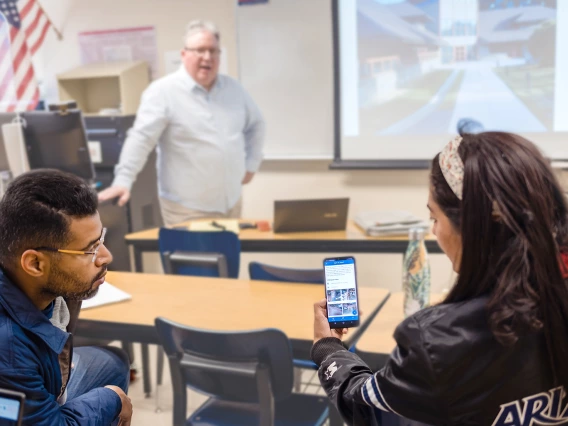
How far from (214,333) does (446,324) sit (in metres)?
0.88

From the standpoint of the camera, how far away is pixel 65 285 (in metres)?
1.14

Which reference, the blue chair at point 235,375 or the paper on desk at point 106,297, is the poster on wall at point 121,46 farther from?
the blue chair at point 235,375

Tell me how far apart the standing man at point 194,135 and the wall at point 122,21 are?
2.62 feet

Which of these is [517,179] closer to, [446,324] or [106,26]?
[446,324]

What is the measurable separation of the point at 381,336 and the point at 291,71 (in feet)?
9.13

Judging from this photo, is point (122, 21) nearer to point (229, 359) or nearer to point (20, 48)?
point (20, 48)

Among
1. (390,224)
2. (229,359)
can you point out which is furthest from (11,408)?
(390,224)

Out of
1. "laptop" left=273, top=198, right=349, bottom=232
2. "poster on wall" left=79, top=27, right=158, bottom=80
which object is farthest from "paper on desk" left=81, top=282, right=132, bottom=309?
"poster on wall" left=79, top=27, right=158, bottom=80

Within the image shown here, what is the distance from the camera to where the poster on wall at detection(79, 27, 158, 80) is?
15.3ft

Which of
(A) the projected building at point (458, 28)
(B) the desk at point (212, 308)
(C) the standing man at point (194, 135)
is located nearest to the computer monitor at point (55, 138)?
(C) the standing man at point (194, 135)

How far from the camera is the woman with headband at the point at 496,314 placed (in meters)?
0.89

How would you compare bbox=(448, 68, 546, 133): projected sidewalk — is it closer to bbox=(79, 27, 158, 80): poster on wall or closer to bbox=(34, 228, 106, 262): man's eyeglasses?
bbox=(79, 27, 158, 80): poster on wall

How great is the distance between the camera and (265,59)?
14.1ft

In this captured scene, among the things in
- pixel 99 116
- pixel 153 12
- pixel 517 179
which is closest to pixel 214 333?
pixel 517 179
